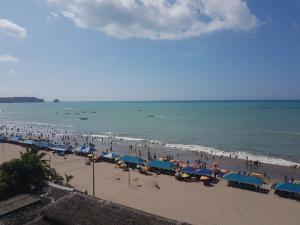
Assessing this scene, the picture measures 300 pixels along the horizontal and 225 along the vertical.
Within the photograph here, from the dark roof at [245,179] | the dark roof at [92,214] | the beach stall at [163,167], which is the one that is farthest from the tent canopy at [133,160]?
the dark roof at [92,214]

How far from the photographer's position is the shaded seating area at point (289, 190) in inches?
1042

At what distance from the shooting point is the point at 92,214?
45.2 feet

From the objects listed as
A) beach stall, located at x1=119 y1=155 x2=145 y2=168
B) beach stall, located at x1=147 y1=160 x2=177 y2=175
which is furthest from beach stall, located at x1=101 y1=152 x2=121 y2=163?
beach stall, located at x1=147 y1=160 x2=177 y2=175

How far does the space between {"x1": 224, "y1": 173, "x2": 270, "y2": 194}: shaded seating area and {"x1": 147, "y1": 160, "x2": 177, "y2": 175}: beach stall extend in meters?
7.09

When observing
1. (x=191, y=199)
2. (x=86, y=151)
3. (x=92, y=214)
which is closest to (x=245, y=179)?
(x=191, y=199)

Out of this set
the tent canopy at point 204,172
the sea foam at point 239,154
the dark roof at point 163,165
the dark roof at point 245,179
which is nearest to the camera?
the dark roof at point 245,179

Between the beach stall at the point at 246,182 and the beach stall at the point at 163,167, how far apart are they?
7.09 metres

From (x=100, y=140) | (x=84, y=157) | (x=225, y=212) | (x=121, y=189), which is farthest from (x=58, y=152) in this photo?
(x=225, y=212)

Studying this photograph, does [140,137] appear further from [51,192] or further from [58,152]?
[51,192]

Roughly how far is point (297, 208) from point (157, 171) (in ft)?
53.9

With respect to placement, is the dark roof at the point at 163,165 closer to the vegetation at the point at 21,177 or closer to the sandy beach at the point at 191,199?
the sandy beach at the point at 191,199

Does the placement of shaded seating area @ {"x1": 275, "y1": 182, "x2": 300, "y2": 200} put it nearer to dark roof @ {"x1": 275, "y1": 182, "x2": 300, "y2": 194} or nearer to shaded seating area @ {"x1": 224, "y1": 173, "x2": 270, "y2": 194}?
dark roof @ {"x1": 275, "y1": 182, "x2": 300, "y2": 194}

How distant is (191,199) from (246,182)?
7.13m

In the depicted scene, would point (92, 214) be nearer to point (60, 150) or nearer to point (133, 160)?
Answer: point (133, 160)
